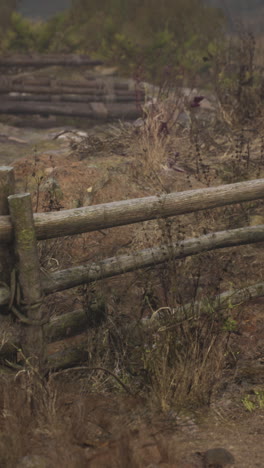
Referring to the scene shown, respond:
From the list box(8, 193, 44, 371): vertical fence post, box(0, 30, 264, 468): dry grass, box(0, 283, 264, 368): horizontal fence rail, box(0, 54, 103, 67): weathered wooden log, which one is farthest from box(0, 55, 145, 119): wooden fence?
box(8, 193, 44, 371): vertical fence post

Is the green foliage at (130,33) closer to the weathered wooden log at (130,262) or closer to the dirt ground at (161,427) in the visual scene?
the weathered wooden log at (130,262)

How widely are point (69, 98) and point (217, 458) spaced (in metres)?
10.7

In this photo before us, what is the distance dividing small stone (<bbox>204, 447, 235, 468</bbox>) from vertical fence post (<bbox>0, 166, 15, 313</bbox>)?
1.38 m

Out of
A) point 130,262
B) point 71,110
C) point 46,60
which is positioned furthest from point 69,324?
point 46,60

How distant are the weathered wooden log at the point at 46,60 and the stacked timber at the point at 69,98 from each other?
1.77 meters

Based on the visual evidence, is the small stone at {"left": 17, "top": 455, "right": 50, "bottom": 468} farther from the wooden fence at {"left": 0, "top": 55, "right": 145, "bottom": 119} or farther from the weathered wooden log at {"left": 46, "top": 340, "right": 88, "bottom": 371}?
the wooden fence at {"left": 0, "top": 55, "right": 145, "bottom": 119}

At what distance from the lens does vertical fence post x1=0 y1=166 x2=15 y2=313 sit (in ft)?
9.66

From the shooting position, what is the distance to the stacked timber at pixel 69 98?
11406mm

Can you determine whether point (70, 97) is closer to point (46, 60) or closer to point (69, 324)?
point (46, 60)

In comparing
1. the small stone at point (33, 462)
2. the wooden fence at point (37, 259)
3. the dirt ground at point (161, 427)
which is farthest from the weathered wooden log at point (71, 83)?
the small stone at point (33, 462)

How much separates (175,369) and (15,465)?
40.2 inches

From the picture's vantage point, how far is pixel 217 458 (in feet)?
8.68

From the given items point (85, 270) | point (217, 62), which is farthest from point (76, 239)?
point (217, 62)

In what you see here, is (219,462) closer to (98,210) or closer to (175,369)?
(175,369)
